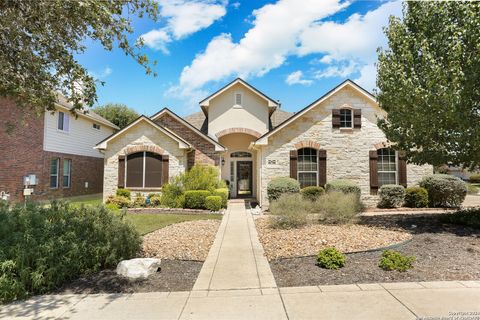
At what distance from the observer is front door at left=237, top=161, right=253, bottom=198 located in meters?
21.1

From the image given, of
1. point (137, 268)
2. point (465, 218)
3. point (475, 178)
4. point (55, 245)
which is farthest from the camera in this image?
point (475, 178)

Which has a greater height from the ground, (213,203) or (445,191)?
(445,191)

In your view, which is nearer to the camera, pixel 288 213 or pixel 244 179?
pixel 288 213

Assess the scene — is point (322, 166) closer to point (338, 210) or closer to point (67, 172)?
point (338, 210)

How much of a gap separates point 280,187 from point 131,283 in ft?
32.9

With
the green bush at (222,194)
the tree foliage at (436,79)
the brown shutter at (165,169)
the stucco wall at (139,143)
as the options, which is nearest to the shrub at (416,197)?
the tree foliage at (436,79)

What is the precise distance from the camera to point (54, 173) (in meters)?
19.2

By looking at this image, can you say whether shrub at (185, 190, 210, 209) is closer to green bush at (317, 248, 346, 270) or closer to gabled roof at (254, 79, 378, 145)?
gabled roof at (254, 79, 378, 145)

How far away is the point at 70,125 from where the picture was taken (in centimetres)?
2033

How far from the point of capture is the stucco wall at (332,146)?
624 inches

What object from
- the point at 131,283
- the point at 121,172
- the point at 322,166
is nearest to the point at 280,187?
the point at 322,166

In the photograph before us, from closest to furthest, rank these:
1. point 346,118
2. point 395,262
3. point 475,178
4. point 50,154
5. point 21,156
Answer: point 395,262
point 346,118
point 21,156
point 50,154
point 475,178

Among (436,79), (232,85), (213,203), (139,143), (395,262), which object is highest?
(232,85)

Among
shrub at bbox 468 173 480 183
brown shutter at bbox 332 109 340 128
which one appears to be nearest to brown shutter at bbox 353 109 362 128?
brown shutter at bbox 332 109 340 128
